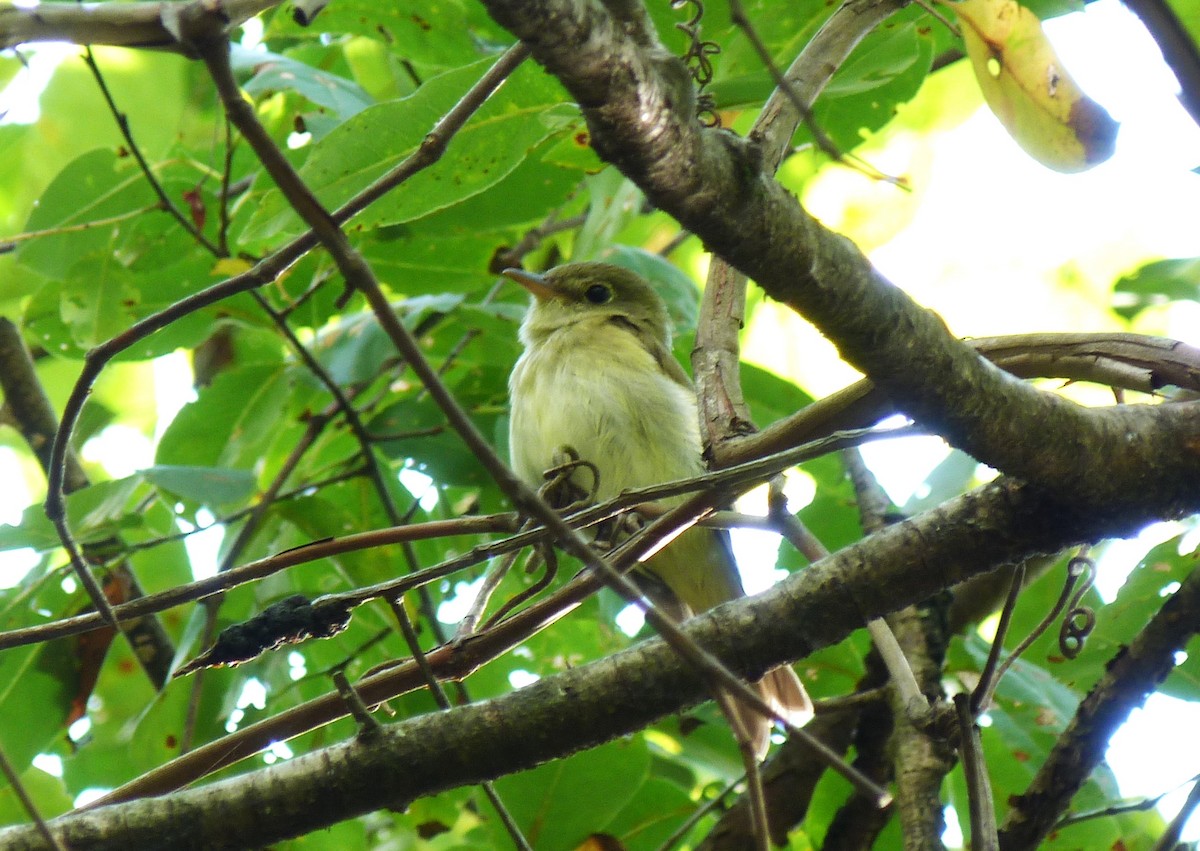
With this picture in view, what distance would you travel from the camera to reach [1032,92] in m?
1.77

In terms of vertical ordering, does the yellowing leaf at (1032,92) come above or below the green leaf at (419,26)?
below

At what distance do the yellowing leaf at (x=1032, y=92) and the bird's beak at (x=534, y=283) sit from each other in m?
2.94

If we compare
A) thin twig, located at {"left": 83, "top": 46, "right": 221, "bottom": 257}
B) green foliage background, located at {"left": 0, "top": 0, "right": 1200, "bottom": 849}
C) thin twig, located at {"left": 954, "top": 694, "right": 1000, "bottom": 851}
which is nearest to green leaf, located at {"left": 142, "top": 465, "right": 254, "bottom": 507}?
green foliage background, located at {"left": 0, "top": 0, "right": 1200, "bottom": 849}

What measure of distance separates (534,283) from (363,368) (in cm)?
113

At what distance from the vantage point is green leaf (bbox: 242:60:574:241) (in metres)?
2.79

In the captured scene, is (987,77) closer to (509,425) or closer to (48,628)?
(48,628)

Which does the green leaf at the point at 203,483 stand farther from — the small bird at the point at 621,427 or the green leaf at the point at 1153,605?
the green leaf at the point at 1153,605

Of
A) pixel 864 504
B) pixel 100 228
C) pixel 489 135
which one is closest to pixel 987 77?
pixel 489 135

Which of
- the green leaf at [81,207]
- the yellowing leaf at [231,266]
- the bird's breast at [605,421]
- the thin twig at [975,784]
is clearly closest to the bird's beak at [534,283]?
the bird's breast at [605,421]

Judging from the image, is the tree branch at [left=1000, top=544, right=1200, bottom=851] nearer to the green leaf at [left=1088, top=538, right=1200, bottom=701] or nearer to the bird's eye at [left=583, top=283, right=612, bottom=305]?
the green leaf at [left=1088, top=538, right=1200, bottom=701]

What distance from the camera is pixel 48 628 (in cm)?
196

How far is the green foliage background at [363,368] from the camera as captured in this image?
10.4ft

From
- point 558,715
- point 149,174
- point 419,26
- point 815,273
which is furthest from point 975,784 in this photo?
point 149,174

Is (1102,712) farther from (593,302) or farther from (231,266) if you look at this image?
(593,302)
